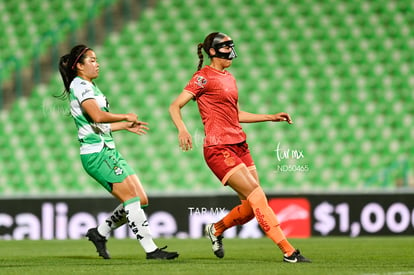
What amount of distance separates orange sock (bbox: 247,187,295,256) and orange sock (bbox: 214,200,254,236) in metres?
0.37

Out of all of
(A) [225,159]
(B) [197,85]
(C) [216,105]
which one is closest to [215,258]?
(A) [225,159]

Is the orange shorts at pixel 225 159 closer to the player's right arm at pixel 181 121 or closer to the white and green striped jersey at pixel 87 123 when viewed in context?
the player's right arm at pixel 181 121

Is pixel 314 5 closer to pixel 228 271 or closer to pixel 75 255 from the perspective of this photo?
pixel 75 255

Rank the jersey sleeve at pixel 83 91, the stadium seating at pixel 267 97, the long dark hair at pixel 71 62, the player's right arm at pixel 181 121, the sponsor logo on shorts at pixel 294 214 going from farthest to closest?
the stadium seating at pixel 267 97 → the sponsor logo on shorts at pixel 294 214 → the long dark hair at pixel 71 62 → the jersey sleeve at pixel 83 91 → the player's right arm at pixel 181 121

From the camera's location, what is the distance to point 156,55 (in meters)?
14.7

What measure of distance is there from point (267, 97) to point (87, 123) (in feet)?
23.9

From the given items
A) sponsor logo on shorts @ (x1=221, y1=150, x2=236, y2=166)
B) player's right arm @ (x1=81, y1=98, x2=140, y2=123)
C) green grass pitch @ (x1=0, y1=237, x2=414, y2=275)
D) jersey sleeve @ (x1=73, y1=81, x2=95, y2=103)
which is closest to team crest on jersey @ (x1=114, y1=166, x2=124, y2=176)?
player's right arm @ (x1=81, y1=98, x2=140, y2=123)

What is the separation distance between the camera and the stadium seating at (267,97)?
13.2 metres

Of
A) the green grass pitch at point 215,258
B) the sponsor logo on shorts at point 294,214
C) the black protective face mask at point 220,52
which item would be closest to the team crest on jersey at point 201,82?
the black protective face mask at point 220,52

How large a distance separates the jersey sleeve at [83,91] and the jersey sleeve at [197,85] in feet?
2.35

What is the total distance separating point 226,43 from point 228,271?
6.20 feet

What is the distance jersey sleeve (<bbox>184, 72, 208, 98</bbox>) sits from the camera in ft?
22.4

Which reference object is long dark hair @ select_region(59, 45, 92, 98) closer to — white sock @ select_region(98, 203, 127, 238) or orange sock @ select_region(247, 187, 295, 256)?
white sock @ select_region(98, 203, 127, 238)

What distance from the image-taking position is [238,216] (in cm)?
711
